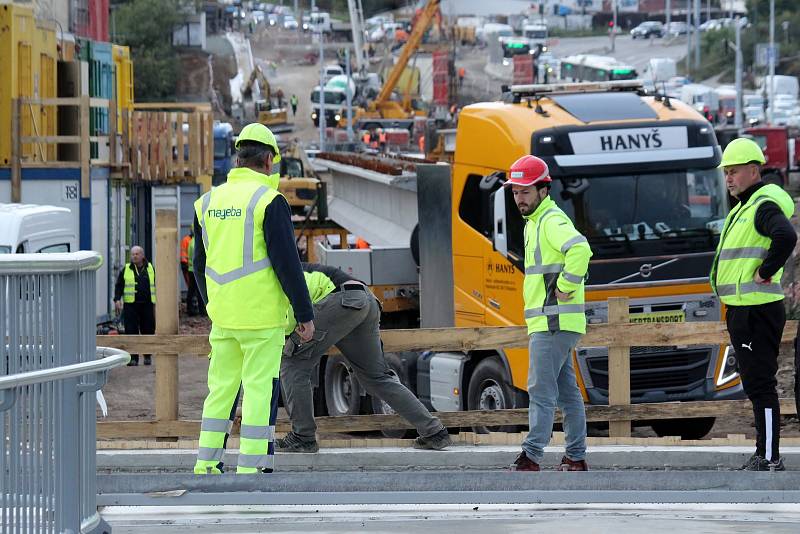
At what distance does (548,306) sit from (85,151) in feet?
52.4

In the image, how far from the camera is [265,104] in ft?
295

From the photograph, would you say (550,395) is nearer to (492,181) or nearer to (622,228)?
(622,228)

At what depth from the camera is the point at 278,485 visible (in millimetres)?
7387

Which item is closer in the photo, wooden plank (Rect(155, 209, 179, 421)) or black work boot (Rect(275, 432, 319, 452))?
black work boot (Rect(275, 432, 319, 452))

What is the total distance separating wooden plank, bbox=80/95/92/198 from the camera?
2327 cm

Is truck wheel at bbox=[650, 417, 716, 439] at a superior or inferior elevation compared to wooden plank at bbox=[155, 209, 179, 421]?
inferior

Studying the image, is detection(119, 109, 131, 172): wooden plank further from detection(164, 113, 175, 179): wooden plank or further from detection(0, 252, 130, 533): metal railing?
detection(0, 252, 130, 533): metal railing

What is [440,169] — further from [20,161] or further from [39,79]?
[39,79]

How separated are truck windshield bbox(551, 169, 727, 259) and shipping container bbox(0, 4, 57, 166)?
566 inches

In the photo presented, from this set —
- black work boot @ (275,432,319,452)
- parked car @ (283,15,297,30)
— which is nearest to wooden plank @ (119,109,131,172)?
black work boot @ (275,432,319,452)

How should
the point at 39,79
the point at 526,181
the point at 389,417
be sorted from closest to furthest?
the point at 526,181, the point at 389,417, the point at 39,79

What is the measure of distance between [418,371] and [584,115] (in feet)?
8.87

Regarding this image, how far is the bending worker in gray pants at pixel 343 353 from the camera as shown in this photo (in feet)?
30.8

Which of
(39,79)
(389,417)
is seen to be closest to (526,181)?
(389,417)
